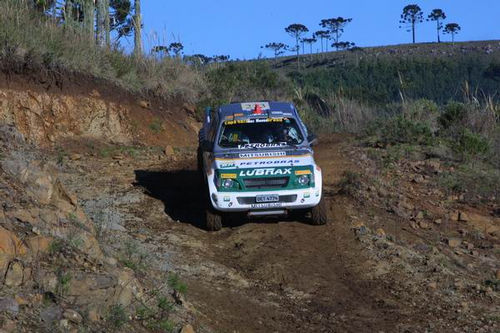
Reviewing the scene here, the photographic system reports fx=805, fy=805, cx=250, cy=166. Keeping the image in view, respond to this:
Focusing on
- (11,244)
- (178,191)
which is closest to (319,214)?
(178,191)

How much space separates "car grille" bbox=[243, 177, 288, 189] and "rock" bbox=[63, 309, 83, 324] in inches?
217

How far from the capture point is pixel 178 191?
15.3m

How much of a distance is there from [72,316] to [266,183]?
5.72m

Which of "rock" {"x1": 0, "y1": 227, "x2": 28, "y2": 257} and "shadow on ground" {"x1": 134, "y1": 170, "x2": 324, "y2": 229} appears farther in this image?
"shadow on ground" {"x1": 134, "y1": 170, "x2": 324, "y2": 229}

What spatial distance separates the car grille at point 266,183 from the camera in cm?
1193

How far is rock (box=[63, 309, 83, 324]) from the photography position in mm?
6578

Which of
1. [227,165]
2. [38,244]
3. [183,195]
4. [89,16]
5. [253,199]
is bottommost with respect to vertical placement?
[183,195]

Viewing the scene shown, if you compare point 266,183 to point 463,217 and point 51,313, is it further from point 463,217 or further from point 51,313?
point 51,313

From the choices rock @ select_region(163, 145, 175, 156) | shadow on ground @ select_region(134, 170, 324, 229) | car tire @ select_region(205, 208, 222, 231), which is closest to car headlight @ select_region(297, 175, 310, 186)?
shadow on ground @ select_region(134, 170, 324, 229)

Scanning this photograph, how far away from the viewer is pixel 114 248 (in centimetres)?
928

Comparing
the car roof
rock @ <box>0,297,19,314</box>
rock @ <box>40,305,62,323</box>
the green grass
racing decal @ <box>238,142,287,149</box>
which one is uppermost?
the green grass

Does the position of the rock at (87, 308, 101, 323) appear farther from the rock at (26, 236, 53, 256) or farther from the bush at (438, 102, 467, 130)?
the bush at (438, 102, 467, 130)

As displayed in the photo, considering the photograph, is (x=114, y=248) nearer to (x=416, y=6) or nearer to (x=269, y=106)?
(x=269, y=106)

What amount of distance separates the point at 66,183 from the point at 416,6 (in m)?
81.8
